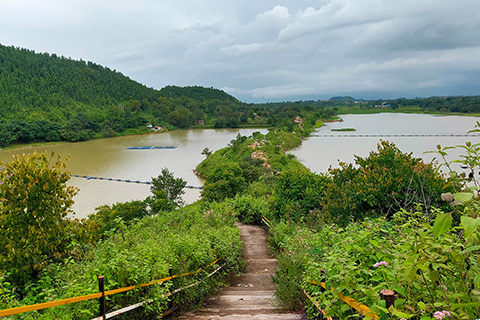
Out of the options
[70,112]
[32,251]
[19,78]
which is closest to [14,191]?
[32,251]

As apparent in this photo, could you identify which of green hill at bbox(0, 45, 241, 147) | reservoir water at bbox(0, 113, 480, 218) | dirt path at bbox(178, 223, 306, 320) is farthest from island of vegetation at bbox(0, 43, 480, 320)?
green hill at bbox(0, 45, 241, 147)

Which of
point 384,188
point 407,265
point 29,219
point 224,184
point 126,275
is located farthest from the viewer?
point 224,184

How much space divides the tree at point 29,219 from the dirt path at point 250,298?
1.71 m

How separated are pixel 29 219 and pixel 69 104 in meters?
68.8

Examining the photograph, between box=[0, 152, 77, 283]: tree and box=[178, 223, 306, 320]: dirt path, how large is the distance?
1711mm

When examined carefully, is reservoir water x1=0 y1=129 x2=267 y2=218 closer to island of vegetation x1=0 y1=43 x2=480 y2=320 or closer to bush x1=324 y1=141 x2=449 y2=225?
island of vegetation x1=0 y1=43 x2=480 y2=320

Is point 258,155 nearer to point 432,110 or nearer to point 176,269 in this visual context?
point 176,269

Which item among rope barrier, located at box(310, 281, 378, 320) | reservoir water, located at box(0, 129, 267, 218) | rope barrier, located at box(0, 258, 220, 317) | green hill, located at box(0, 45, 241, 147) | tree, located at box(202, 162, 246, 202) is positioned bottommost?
reservoir water, located at box(0, 129, 267, 218)

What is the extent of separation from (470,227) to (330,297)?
3.83 ft

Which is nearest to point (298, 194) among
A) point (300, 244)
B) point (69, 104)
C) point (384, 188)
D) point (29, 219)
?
point (384, 188)

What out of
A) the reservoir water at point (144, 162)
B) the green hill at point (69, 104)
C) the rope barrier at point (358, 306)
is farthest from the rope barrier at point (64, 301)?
the green hill at point (69, 104)

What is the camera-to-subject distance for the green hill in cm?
4403

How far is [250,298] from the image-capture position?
3.54 meters

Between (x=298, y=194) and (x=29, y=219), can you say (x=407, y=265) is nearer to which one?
(x=29, y=219)
